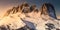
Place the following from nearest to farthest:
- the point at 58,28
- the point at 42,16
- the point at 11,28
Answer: the point at 11,28
the point at 58,28
the point at 42,16

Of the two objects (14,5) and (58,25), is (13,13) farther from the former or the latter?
(58,25)

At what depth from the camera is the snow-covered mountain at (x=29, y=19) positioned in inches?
88.0

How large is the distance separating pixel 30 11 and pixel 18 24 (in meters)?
A: 0.41

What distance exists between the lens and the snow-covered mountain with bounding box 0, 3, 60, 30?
2.23m

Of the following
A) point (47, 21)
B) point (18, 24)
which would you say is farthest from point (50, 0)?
point (18, 24)

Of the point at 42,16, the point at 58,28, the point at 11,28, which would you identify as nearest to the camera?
the point at 11,28

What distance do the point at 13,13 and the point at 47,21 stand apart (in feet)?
1.53

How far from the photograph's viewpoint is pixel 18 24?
2.23 meters

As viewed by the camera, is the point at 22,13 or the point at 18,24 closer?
the point at 18,24

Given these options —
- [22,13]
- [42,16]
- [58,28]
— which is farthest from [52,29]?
[22,13]

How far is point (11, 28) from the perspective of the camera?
222cm

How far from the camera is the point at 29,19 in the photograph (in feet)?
8.16

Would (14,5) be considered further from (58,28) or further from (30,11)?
(58,28)

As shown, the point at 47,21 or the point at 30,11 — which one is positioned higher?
the point at 30,11
